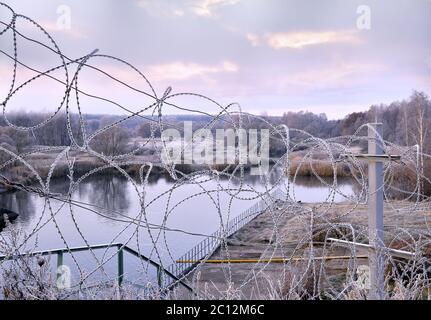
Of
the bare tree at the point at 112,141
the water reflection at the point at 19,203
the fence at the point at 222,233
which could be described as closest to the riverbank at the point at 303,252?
the fence at the point at 222,233

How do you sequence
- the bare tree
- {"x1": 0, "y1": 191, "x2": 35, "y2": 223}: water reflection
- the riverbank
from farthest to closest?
{"x1": 0, "y1": 191, "x2": 35, "y2": 223}: water reflection, the bare tree, the riverbank

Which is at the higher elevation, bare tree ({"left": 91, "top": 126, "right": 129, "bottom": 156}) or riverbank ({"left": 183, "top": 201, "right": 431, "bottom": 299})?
bare tree ({"left": 91, "top": 126, "right": 129, "bottom": 156})

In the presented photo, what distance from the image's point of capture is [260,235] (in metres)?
9.54

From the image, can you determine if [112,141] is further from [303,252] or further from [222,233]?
[222,233]

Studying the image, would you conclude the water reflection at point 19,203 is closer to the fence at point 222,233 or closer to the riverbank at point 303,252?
the fence at point 222,233

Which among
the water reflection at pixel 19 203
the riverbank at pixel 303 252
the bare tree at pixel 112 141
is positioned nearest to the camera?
the riverbank at pixel 303 252

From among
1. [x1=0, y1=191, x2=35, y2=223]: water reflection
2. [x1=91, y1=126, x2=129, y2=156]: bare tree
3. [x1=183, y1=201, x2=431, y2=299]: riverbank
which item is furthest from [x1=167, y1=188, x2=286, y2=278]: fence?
[x1=0, y1=191, x2=35, y2=223]: water reflection

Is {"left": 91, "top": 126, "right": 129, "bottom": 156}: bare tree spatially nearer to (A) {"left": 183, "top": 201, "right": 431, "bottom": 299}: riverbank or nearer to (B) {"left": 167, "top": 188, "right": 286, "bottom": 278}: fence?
(B) {"left": 167, "top": 188, "right": 286, "bottom": 278}: fence

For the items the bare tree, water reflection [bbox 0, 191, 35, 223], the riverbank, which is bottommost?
water reflection [bbox 0, 191, 35, 223]

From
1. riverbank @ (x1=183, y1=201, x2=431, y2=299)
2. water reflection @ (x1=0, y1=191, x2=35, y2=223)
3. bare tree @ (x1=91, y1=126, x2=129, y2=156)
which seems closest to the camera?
riverbank @ (x1=183, y1=201, x2=431, y2=299)

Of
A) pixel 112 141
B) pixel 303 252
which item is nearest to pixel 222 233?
pixel 303 252

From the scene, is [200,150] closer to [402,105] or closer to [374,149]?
[374,149]

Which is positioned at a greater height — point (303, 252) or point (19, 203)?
point (303, 252)

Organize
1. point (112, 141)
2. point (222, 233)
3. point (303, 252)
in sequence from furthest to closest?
point (112, 141) < point (303, 252) < point (222, 233)
